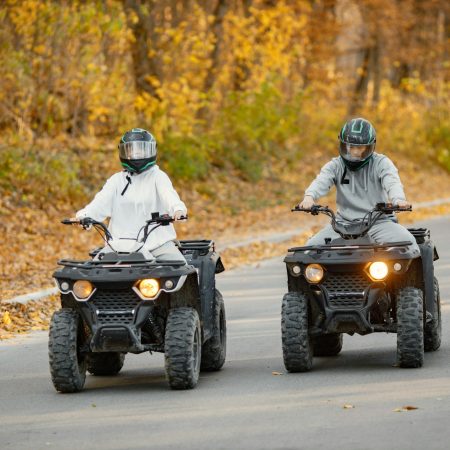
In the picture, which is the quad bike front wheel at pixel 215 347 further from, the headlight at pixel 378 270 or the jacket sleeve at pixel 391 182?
the jacket sleeve at pixel 391 182

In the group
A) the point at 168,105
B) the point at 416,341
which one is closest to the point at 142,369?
the point at 416,341

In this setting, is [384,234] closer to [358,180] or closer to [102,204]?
[358,180]

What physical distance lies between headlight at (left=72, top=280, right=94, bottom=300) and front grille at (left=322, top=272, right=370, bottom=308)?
6.02 ft

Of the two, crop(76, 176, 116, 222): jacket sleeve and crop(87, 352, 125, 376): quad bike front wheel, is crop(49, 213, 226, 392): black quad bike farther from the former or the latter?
crop(87, 352, 125, 376): quad bike front wheel

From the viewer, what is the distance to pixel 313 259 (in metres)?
10.2

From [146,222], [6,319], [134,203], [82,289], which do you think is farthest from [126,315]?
[6,319]

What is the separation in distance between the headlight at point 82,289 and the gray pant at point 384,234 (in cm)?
199

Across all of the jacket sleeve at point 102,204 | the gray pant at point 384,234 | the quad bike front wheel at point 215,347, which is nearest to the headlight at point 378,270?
the gray pant at point 384,234

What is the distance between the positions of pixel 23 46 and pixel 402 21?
2577 centimetres

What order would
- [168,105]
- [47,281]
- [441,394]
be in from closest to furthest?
1. [441,394]
2. [47,281]
3. [168,105]

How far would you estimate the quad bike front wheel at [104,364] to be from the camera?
1059 cm

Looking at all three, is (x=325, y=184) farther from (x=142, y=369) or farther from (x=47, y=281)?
(x=47, y=281)

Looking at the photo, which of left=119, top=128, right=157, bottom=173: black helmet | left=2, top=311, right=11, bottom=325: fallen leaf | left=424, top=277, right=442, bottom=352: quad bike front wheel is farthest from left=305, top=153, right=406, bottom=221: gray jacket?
left=2, top=311, right=11, bottom=325: fallen leaf

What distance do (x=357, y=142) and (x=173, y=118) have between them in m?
19.3
